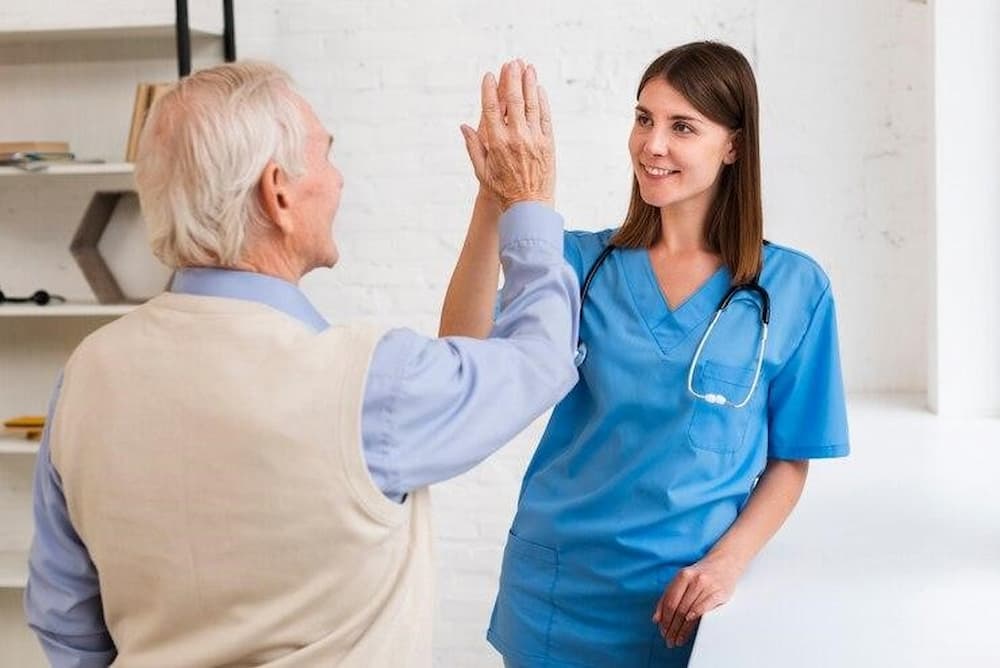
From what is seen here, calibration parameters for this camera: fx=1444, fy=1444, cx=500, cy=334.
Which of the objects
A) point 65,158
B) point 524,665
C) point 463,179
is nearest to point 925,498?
point 524,665

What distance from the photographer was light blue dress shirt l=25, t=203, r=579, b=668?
1301mm

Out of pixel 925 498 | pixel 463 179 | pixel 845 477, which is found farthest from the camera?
pixel 463 179

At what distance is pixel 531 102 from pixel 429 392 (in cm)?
38

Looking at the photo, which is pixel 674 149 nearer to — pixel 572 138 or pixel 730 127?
pixel 730 127

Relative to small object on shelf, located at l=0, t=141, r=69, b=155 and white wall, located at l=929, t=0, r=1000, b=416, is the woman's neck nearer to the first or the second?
white wall, located at l=929, t=0, r=1000, b=416

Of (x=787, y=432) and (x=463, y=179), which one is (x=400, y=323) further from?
(x=787, y=432)

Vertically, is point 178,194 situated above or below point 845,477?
above

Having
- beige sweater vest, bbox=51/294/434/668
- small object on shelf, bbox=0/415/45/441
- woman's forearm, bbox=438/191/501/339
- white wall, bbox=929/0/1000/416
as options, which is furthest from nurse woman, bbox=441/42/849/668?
small object on shelf, bbox=0/415/45/441

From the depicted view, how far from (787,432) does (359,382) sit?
2.86ft

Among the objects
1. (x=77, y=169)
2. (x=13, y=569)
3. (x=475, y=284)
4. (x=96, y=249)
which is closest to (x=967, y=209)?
(x=475, y=284)

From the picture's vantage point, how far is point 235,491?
1305 millimetres

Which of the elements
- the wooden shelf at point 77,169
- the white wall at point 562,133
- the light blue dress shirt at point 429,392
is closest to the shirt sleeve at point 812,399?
the light blue dress shirt at point 429,392

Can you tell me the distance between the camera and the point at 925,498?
2.42 metres

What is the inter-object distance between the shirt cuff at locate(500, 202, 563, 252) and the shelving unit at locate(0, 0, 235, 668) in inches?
106
